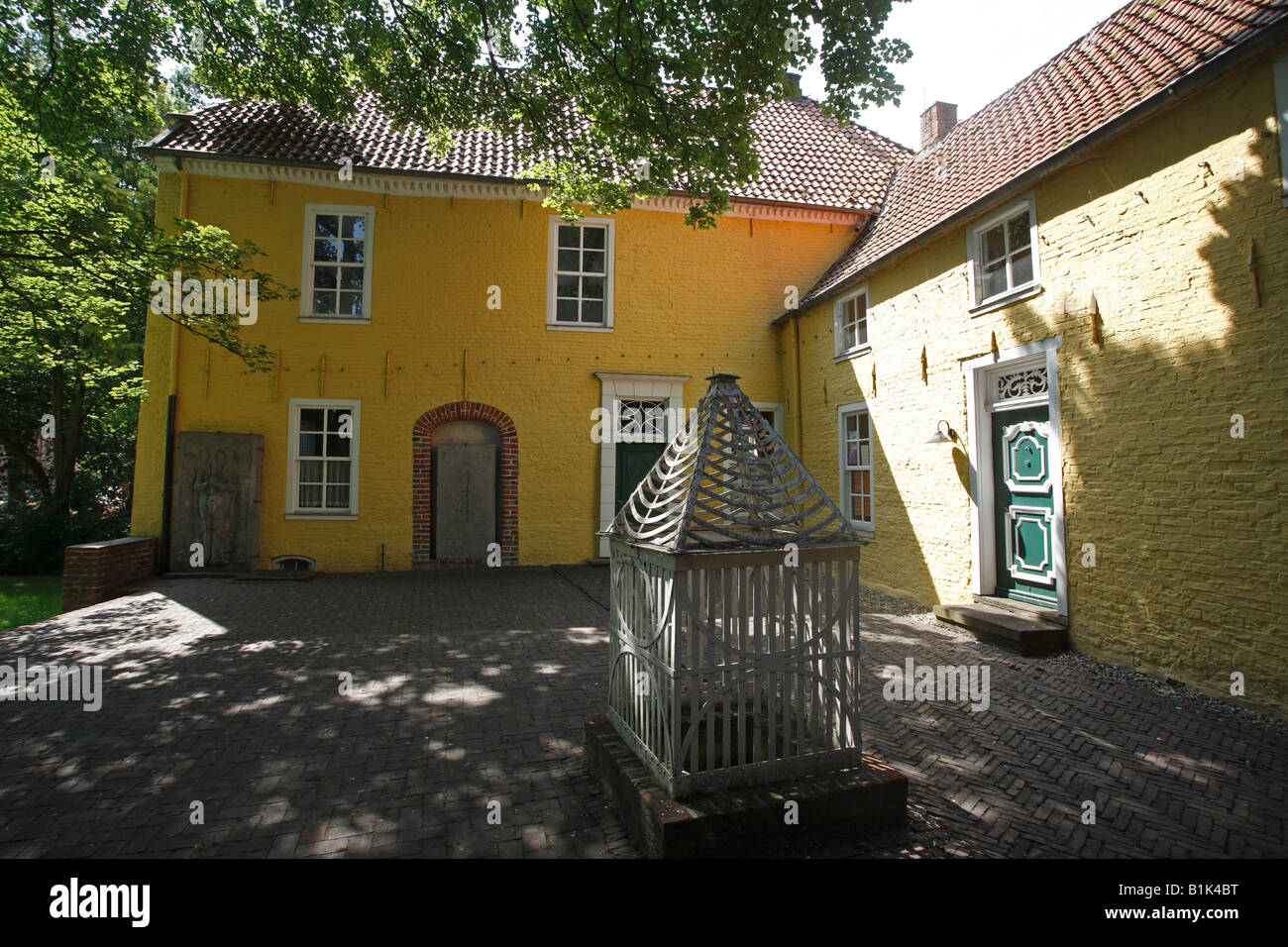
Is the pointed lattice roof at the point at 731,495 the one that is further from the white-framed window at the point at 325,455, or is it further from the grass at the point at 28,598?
the grass at the point at 28,598

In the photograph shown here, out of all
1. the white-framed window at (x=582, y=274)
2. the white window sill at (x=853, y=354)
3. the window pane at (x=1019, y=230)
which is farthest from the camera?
the white-framed window at (x=582, y=274)

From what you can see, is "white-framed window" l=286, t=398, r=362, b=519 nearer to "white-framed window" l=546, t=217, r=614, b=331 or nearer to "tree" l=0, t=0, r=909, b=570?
"tree" l=0, t=0, r=909, b=570

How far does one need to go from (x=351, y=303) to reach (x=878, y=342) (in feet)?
28.7

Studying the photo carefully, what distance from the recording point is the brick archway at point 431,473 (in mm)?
10438

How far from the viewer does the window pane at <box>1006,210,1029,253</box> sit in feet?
21.3

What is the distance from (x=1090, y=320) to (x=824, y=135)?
10.2 m

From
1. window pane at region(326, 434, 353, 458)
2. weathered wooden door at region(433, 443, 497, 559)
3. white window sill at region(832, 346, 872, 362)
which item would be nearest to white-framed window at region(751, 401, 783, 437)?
white window sill at region(832, 346, 872, 362)

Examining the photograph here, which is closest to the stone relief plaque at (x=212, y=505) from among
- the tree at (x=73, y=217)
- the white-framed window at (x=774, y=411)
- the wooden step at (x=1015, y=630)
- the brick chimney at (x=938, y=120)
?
the tree at (x=73, y=217)

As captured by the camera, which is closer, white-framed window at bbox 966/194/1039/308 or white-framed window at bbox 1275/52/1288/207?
white-framed window at bbox 1275/52/1288/207

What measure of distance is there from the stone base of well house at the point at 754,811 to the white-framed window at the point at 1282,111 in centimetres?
485

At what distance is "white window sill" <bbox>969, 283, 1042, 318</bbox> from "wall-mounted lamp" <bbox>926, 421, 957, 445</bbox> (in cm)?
131

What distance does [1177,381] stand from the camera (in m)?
4.86
